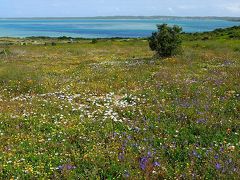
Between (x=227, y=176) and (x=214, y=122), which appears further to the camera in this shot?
(x=214, y=122)

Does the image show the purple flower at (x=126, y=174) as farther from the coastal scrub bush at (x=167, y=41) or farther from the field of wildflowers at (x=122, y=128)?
the coastal scrub bush at (x=167, y=41)

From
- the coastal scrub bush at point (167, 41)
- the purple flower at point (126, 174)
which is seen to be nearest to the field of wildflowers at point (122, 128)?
the purple flower at point (126, 174)

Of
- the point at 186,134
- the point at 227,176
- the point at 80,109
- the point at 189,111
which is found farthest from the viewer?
the point at 80,109

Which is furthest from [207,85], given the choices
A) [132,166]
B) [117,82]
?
[132,166]

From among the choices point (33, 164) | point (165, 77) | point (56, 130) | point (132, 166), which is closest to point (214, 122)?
point (132, 166)

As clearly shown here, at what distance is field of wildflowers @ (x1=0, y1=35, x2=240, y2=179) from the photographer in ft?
30.9

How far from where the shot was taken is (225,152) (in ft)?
32.5

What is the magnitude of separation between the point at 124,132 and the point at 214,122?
3.20 m

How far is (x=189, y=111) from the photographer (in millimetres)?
14266

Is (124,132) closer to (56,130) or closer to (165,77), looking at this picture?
(56,130)

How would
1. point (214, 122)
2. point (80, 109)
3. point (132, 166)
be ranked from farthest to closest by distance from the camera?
point (80, 109) → point (214, 122) → point (132, 166)

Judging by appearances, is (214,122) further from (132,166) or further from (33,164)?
(33,164)

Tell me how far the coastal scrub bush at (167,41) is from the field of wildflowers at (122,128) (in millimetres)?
14849

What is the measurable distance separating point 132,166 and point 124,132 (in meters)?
2.50
